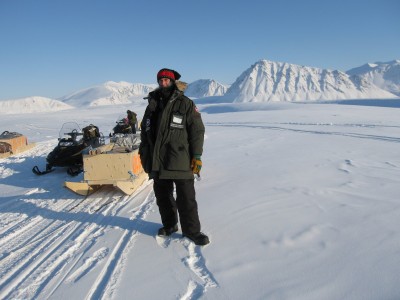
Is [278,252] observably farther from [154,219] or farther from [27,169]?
[27,169]

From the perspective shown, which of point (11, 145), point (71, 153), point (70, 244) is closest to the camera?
point (70, 244)

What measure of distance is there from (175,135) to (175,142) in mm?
63

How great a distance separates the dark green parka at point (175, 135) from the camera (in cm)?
289

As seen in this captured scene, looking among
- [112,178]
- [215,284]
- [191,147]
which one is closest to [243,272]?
[215,284]

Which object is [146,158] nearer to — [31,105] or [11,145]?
[11,145]

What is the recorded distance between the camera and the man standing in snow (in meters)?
2.90

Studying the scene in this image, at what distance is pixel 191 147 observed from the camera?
2955 millimetres

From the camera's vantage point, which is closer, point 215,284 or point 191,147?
point 215,284

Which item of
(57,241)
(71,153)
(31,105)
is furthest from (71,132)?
(31,105)

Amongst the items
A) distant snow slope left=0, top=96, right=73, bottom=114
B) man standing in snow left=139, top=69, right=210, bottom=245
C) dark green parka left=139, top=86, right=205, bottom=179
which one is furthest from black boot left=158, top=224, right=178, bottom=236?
distant snow slope left=0, top=96, right=73, bottom=114

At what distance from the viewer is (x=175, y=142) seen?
2910 millimetres

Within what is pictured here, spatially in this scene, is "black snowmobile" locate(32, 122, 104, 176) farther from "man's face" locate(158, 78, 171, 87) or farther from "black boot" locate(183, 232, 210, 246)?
"black boot" locate(183, 232, 210, 246)

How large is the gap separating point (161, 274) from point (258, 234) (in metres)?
1.08

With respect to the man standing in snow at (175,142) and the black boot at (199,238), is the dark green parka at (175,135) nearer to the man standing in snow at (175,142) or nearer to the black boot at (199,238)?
the man standing in snow at (175,142)
